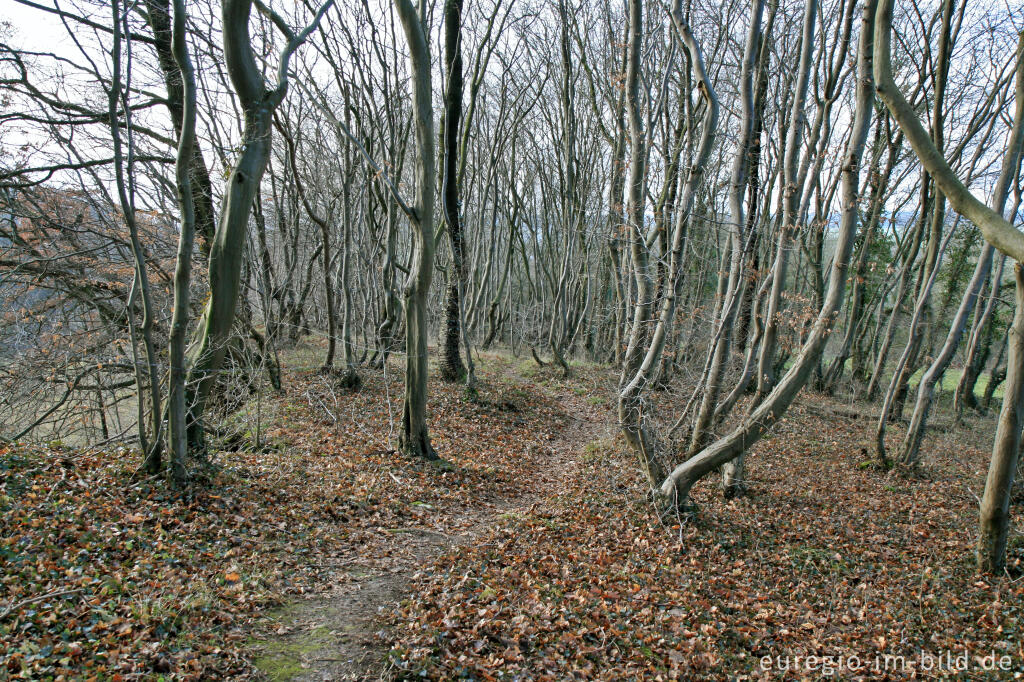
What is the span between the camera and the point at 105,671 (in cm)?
332

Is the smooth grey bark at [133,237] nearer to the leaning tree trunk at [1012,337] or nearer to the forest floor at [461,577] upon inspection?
the forest floor at [461,577]

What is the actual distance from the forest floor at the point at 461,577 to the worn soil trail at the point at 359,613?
0.07 ft

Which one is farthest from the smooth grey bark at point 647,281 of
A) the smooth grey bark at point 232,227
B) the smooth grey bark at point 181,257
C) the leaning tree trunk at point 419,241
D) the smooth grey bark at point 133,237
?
the smooth grey bark at point 133,237

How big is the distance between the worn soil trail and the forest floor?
0.07ft

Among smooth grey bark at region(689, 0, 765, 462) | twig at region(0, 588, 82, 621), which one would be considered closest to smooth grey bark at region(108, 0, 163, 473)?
twig at region(0, 588, 82, 621)

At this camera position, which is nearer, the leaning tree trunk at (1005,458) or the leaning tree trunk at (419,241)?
the leaning tree trunk at (1005,458)

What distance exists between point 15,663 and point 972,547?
8.87m

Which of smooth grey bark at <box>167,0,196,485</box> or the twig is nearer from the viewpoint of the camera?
the twig

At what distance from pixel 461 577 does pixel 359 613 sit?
1.04 meters

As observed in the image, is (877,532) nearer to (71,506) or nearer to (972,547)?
(972,547)

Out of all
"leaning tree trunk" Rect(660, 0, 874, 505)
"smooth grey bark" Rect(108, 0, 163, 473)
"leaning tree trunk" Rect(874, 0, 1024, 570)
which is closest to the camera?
"leaning tree trunk" Rect(874, 0, 1024, 570)

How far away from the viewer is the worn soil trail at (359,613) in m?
3.91

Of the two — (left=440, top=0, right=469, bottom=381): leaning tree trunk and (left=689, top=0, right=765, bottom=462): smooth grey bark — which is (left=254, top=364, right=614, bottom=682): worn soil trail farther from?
(left=440, top=0, right=469, bottom=381): leaning tree trunk

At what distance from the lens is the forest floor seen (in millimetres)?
3938
